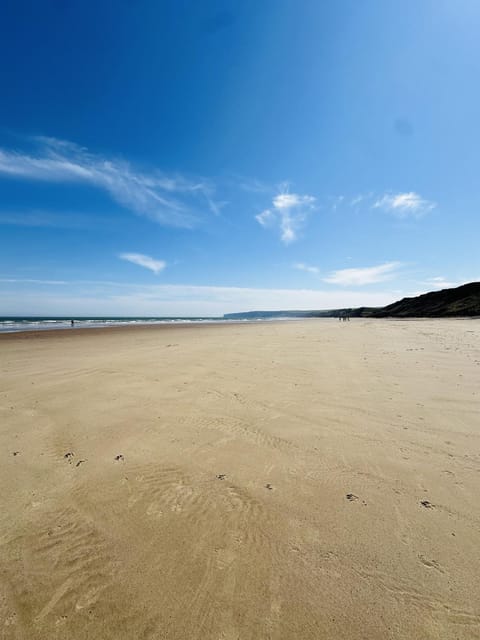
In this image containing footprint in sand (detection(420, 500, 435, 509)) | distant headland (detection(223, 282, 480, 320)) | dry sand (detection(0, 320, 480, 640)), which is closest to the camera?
dry sand (detection(0, 320, 480, 640))

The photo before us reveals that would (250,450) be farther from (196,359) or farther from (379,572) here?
(196,359)

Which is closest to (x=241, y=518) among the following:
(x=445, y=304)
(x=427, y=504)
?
(x=427, y=504)

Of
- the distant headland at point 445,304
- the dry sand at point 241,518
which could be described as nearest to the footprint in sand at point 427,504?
the dry sand at point 241,518

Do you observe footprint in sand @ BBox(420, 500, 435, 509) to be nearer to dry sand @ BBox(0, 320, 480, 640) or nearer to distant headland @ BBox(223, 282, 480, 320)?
dry sand @ BBox(0, 320, 480, 640)

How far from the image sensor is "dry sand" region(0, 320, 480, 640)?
191 cm

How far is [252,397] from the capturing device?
616 cm

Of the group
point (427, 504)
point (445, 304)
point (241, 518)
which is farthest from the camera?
point (445, 304)

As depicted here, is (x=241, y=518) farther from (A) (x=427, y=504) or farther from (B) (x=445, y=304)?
(B) (x=445, y=304)

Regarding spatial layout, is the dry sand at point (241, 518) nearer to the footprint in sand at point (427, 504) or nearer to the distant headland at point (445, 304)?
the footprint in sand at point (427, 504)

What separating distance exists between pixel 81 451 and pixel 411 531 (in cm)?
405

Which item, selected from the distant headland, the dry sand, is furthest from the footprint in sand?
the distant headland

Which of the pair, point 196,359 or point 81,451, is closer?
point 81,451

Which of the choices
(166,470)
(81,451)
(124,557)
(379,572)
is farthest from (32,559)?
(379,572)

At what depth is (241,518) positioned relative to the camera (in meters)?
2.74
